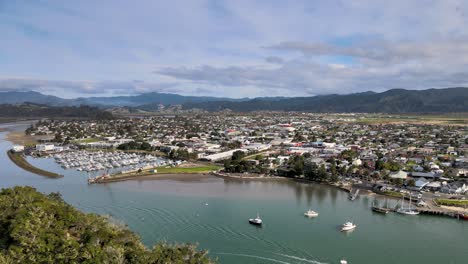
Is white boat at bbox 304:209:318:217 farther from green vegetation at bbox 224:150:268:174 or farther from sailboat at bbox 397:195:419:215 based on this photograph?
green vegetation at bbox 224:150:268:174

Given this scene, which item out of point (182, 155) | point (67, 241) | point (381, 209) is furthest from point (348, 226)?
point (182, 155)

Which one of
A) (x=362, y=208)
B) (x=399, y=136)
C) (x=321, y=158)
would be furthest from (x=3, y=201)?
(x=399, y=136)

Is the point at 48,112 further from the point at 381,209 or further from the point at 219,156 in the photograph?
the point at 381,209

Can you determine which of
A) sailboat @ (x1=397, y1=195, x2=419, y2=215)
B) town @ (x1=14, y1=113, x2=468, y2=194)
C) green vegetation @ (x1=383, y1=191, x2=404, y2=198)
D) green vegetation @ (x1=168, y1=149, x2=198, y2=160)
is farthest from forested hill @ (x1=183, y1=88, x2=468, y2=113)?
sailboat @ (x1=397, y1=195, x2=419, y2=215)

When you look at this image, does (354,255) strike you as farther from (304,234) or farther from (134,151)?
(134,151)

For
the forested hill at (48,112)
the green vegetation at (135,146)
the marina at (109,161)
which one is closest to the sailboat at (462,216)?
the marina at (109,161)

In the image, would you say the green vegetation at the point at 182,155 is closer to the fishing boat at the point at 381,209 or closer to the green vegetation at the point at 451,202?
the fishing boat at the point at 381,209
